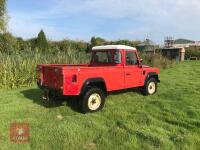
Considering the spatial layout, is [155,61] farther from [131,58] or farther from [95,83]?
[95,83]

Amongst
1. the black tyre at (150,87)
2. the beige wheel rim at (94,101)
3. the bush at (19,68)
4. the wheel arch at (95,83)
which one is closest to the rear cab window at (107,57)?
the wheel arch at (95,83)

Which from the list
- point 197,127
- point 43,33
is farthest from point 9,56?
point 43,33

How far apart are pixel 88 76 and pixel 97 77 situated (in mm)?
339

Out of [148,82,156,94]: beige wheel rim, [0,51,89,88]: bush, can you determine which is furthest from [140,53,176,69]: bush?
[148,82,156,94]: beige wheel rim

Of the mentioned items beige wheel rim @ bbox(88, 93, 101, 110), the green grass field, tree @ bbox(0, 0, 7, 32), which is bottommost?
the green grass field

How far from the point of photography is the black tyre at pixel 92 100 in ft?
24.6

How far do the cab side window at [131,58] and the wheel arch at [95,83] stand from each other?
1352mm

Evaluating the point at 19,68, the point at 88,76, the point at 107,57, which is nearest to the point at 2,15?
the point at 19,68

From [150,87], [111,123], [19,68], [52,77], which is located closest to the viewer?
[111,123]

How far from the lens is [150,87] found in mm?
10203

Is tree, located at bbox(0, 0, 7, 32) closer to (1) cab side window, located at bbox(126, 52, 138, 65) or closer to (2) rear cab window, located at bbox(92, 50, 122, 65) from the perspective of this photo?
(2) rear cab window, located at bbox(92, 50, 122, 65)

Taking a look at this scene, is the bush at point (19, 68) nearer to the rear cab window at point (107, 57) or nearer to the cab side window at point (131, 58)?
the rear cab window at point (107, 57)

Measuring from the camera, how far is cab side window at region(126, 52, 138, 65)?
351 inches

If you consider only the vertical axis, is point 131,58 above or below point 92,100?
above
